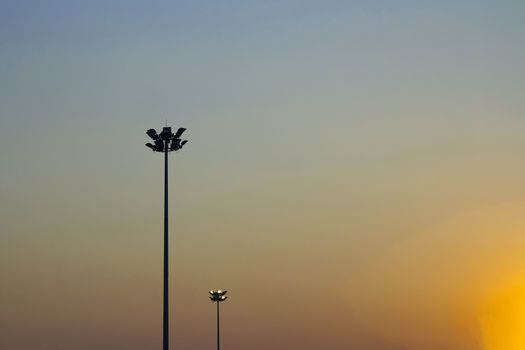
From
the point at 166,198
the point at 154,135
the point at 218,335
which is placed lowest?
the point at 218,335

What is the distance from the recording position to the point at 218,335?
397 feet

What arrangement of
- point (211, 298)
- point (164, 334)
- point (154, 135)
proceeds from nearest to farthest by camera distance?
point (164, 334)
point (154, 135)
point (211, 298)

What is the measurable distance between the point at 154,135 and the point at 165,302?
464 inches

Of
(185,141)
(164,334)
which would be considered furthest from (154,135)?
(164,334)

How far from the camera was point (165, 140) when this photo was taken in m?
68.2

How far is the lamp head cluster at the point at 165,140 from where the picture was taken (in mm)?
68250

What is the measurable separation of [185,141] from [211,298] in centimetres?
5248

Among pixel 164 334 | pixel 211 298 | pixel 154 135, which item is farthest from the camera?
pixel 211 298

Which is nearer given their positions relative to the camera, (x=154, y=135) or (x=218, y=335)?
(x=154, y=135)

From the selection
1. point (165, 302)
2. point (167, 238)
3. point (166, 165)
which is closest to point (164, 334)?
point (165, 302)

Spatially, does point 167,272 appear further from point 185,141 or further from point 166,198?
point 185,141

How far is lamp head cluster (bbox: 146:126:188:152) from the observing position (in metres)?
68.2

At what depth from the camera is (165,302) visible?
64.0 m

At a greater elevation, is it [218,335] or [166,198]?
[166,198]
